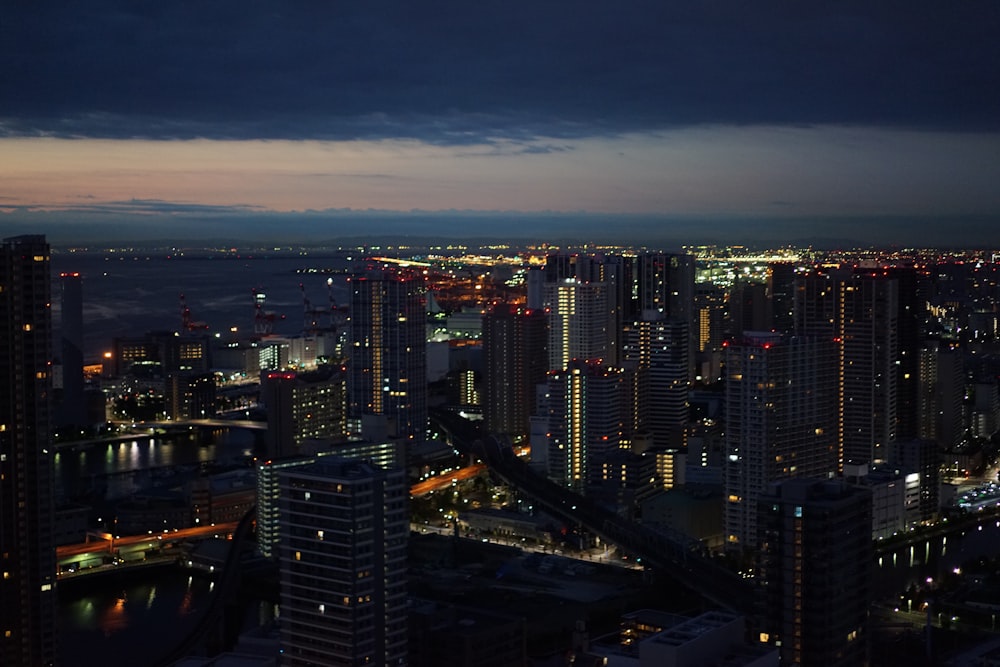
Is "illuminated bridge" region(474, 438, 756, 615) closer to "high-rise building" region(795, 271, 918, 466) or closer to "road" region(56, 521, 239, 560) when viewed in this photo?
"high-rise building" region(795, 271, 918, 466)

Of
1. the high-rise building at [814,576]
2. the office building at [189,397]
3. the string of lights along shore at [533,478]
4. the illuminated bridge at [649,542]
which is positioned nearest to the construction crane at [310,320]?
the string of lights along shore at [533,478]

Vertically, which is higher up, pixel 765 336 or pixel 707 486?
pixel 765 336

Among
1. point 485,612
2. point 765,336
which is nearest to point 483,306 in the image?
point 765,336

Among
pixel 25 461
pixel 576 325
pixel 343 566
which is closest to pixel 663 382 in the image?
pixel 576 325

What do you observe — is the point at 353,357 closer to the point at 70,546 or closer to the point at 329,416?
the point at 329,416

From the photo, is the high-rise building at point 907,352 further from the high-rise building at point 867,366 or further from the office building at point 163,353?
the office building at point 163,353

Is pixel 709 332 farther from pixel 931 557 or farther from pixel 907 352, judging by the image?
pixel 931 557
